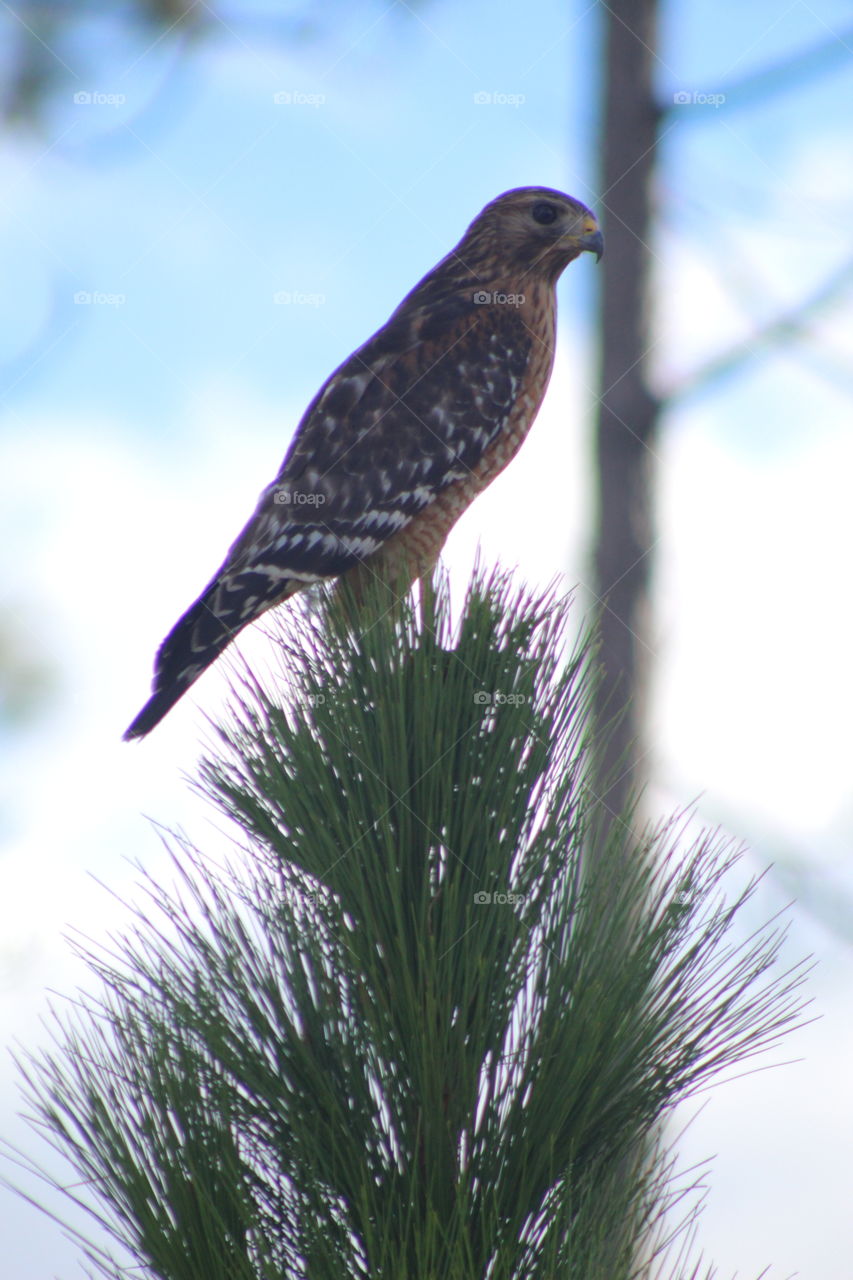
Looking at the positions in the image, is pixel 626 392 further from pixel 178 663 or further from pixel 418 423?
pixel 178 663

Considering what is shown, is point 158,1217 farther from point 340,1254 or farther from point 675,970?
point 675,970

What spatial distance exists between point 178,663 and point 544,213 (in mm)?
1671

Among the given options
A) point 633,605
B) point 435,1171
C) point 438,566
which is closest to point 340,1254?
point 435,1171

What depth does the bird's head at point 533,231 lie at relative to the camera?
294cm

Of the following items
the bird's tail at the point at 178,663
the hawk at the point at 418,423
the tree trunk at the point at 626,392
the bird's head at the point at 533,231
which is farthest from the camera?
the bird's head at the point at 533,231

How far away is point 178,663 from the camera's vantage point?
216 centimetres

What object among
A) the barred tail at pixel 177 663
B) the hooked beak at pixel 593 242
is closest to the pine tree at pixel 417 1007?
the barred tail at pixel 177 663

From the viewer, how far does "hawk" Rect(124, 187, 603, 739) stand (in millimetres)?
2480

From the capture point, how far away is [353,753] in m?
1.46

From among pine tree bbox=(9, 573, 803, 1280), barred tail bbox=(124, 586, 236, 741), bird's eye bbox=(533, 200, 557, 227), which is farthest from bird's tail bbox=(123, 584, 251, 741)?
bird's eye bbox=(533, 200, 557, 227)

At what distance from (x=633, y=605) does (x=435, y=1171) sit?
5.05 feet

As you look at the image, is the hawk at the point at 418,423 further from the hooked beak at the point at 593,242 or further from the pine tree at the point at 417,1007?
the pine tree at the point at 417,1007

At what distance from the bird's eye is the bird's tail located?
1.52 metres

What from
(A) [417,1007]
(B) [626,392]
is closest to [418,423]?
(B) [626,392]
